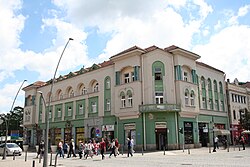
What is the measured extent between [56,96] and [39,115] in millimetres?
6629

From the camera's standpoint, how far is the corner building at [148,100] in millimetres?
35656

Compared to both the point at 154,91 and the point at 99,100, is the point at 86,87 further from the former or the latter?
the point at 154,91

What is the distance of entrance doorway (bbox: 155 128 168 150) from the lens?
35.3 metres

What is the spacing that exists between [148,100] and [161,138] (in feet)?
17.0

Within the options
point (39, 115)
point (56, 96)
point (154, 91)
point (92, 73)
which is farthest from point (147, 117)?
point (39, 115)

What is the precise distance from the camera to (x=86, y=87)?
151 feet

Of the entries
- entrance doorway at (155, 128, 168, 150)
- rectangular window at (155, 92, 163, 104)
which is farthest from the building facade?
rectangular window at (155, 92, 163, 104)

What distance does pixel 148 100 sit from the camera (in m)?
36.2

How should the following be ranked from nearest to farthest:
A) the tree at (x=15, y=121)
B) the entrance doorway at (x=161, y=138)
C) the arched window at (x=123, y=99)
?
1. the entrance doorway at (x=161, y=138)
2. the arched window at (x=123, y=99)
3. the tree at (x=15, y=121)

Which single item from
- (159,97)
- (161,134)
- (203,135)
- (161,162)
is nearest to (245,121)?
(203,135)

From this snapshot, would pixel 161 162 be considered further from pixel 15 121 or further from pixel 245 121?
pixel 15 121

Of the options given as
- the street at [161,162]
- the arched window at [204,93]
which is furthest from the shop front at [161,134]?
the street at [161,162]

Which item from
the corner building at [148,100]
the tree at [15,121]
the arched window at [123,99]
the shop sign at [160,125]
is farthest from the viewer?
the tree at [15,121]

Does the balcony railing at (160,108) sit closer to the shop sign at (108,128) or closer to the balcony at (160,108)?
the balcony at (160,108)
